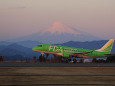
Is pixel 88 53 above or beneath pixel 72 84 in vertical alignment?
above

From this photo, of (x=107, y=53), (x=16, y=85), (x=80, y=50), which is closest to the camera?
(x=16, y=85)

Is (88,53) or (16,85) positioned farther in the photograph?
(88,53)

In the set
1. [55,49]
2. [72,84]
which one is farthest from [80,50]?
[72,84]

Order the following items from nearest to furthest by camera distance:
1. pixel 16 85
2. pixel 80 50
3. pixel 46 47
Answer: pixel 16 85 < pixel 46 47 < pixel 80 50

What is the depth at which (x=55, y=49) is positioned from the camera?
167 ft

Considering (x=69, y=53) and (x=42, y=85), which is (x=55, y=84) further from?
(x=69, y=53)

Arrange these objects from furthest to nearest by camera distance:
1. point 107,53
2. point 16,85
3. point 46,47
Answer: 1. point 107,53
2. point 46,47
3. point 16,85

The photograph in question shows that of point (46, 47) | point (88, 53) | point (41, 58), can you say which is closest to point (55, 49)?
point (46, 47)

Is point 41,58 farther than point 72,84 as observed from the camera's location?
Yes

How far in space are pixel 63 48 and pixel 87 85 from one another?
124 ft

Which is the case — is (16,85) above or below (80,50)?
below

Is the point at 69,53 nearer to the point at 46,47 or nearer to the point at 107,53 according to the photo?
the point at 46,47

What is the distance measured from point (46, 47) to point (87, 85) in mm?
36715

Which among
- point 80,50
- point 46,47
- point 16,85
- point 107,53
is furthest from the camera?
point 107,53
